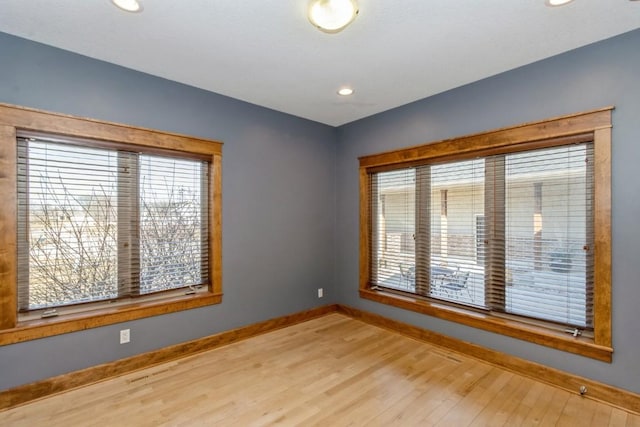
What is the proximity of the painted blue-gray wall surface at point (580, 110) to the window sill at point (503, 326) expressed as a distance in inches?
2.3

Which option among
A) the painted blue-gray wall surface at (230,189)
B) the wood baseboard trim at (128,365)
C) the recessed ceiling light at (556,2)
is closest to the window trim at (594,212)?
the recessed ceiling light at (556,2)

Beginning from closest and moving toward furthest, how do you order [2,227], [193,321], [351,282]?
[2,227] → [193,321] → [351,282]

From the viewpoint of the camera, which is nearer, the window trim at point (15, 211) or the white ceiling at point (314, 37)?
the white ceiling at point (314, 37)

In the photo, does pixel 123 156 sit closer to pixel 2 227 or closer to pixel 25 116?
pixel 25 116

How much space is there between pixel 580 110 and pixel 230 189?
10.7ft

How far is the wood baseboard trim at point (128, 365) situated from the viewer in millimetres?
2219

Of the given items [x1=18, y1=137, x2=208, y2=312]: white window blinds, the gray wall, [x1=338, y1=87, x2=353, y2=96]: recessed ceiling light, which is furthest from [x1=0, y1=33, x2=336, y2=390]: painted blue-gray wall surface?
[x1=338, y1=87, x2=353, y2=96]: recessed ceiling light

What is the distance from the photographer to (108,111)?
2.61 metres

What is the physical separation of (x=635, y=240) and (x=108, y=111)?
426cm

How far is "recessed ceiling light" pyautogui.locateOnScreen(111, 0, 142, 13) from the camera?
185 centimetres

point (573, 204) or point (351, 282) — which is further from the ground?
point (573, 204)

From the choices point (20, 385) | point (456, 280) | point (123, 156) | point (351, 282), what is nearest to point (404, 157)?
point (456, 280)

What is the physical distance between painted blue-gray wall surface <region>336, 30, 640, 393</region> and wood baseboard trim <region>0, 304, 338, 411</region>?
1.71 metres

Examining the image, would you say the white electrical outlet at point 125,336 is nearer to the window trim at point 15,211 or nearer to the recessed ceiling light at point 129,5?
the window trim at point 15,211
